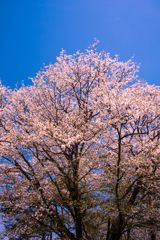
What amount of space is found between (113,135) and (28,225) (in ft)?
25.0

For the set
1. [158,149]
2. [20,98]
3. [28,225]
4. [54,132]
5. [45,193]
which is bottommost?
[28,225]

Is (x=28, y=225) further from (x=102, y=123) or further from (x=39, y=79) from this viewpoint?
(x=39, y=79)

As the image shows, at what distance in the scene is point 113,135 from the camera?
65.6ft

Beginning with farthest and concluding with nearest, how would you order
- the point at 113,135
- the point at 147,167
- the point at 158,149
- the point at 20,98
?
the point at 20,98
the point at 113,135
the point at 147,167
the point at 158,149

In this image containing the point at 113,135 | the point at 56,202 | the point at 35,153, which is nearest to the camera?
the point at 56,202

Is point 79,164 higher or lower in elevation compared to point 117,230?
higher

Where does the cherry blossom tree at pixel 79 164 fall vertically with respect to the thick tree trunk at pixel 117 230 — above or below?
above

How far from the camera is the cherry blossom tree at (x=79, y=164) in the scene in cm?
1509

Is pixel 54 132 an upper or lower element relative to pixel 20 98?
lower

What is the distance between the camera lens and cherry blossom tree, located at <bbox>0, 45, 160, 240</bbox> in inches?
594

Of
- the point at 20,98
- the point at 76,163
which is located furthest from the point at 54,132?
the point at 20,98

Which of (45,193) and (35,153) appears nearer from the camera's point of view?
(45,193)

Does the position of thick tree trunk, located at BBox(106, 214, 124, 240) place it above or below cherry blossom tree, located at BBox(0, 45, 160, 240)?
below

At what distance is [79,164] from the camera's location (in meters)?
16.2
